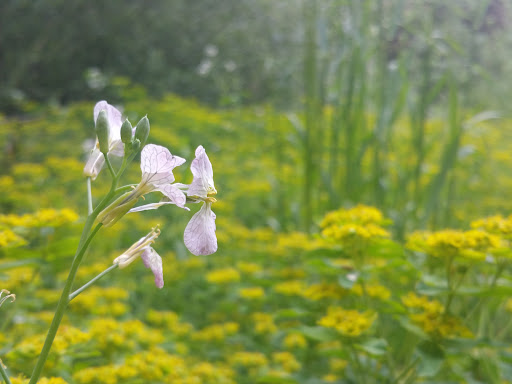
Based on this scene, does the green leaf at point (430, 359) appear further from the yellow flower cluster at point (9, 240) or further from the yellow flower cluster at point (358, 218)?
the yellow flower cluster at point (9, 240)

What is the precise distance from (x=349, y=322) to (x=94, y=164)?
65 centimetres

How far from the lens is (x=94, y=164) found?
0.67 meters

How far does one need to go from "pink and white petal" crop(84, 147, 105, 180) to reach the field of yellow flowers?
183mm

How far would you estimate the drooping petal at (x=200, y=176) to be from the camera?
59cm

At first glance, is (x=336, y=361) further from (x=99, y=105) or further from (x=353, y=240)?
(x=99, y=105)

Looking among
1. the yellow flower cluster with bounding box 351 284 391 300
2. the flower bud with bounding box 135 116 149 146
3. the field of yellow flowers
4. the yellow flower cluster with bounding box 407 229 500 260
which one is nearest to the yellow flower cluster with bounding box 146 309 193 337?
the field of yellow flowers

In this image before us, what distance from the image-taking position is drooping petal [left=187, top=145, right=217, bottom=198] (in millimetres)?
588

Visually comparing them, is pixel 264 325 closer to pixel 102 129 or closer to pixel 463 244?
pixel 463 244

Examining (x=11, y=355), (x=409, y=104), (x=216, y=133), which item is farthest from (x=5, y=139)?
(x=11, y=355)

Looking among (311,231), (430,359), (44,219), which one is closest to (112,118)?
(44,219)

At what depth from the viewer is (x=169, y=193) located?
0.56m

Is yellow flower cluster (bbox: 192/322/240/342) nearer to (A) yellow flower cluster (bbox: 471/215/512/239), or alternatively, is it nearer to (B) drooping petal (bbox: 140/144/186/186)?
(A) yellow flower cluster (bbox: 471/215/512/239)

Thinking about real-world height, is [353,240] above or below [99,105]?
below

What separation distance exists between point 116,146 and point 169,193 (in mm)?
161
